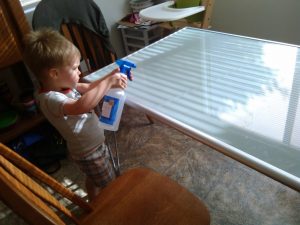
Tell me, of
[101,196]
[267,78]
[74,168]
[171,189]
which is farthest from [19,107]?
[267,78]

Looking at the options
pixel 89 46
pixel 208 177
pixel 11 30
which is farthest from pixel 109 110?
pixel 89 46

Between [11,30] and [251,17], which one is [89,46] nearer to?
[11,30]

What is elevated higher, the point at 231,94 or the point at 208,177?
the point at 231,94

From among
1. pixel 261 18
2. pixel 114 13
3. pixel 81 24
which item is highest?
pixel 81 24

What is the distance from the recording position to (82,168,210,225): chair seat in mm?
875

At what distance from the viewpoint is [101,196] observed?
973 mm

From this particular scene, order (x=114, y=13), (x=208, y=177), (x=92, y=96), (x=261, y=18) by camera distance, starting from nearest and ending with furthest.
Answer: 1. (x=92, y=96)
2. (x=208, y=177)
3. (x=261, y=18)
4. (x=114, y=13)

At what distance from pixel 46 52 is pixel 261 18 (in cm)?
184

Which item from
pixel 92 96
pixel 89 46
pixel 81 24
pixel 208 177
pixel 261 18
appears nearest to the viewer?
pixel 92 96

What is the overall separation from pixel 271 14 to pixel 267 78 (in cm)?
143

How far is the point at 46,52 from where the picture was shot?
3.03 ft

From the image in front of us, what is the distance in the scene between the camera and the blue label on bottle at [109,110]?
900 mm

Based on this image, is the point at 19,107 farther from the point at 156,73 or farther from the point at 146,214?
the point at 146,214

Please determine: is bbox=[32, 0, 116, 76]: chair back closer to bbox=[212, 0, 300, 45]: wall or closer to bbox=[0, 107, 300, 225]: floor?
bbox=[0, 107, 300, 225]: floor
